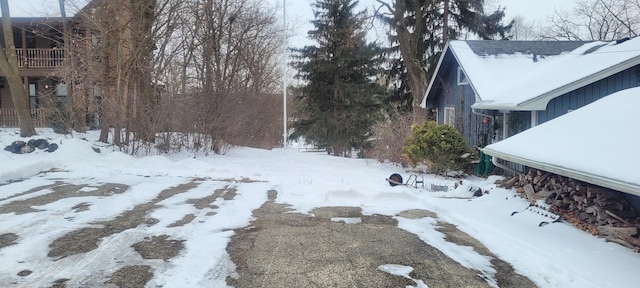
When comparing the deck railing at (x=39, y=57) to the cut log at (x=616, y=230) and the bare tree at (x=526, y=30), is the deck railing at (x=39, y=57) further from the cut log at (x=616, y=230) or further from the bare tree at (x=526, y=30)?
the bare tree at (x=526, y=30)

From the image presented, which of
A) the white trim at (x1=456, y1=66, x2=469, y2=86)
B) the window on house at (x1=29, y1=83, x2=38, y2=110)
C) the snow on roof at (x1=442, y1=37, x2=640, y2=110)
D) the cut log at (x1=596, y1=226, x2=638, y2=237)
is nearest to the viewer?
the cut log at (x1=596, y1=226, x2=638, y2=237)

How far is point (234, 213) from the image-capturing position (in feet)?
22.3

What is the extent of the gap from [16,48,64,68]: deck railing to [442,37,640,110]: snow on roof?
1957 cm

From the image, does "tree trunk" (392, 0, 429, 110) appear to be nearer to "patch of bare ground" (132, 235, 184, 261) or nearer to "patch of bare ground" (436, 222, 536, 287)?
"patch of bare ground" (436, 222, 536, 287)

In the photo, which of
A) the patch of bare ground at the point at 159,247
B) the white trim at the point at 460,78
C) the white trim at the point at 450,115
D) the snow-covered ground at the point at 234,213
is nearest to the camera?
the snow-covered ground at the point at 234,213

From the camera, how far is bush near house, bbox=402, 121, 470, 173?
40.4 feet

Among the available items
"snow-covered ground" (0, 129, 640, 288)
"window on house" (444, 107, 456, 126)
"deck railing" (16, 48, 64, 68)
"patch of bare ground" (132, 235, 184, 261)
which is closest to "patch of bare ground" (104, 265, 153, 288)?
"snow-covered ground" (0, 129, 640, 288)

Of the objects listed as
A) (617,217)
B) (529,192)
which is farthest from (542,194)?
(617,217)

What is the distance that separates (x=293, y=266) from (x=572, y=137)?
430 centimetres

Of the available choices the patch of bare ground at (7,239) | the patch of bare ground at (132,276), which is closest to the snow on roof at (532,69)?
the patch of bare ground at (132,276)

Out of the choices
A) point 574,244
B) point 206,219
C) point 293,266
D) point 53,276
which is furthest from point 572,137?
point 53,276

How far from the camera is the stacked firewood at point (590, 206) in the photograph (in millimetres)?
5168

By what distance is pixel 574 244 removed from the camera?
5.19 metres

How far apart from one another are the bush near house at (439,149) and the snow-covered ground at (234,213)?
67 cm
